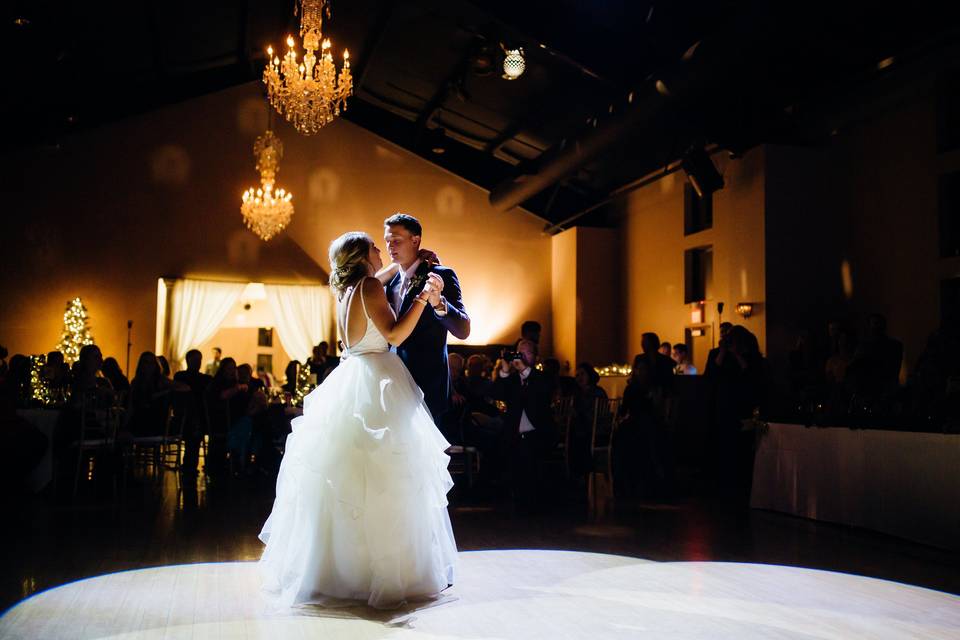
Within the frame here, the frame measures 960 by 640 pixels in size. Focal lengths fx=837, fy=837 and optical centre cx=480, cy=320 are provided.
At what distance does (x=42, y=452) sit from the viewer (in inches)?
272

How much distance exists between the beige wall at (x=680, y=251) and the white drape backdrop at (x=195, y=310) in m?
6.51

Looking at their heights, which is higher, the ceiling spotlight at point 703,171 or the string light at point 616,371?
the ceiling spotlight at point 703,171

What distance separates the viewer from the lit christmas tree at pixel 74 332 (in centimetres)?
1217

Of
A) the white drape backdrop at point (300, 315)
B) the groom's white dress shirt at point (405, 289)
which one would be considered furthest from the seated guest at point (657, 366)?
the white drape backdrop at point (300, 315)

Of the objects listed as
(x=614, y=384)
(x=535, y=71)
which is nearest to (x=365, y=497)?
(x=535, y=71)

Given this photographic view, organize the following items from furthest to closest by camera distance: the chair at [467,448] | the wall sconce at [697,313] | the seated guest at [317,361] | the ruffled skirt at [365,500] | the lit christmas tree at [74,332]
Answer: the lit christmas tree at [74,332]
the wall sconce at [697,313]
the seated guest at [317,361]
the chair at [467,448]
the ruffled skirt at [365,500]

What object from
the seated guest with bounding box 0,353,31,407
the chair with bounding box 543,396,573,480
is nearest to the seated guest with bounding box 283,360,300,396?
the seated guest with bounding box 0,353,31,407

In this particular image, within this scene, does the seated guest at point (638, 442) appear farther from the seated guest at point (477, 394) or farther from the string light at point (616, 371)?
the string light at point (616, 371)

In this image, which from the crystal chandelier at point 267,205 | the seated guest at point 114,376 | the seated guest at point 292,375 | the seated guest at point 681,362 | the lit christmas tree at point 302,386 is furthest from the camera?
the crystal chandelier at point 267,205

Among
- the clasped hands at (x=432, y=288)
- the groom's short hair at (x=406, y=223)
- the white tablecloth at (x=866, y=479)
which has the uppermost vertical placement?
the groom's short hair at (x=406, y=223)

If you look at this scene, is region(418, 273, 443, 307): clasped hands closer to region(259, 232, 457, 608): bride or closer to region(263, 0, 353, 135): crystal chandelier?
region(259, 232, 457, 608): bride

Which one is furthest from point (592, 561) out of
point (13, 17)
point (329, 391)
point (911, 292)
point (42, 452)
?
point (13, 17)

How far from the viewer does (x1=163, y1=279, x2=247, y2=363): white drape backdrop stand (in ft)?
43.4

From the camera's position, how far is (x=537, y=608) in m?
3.43
